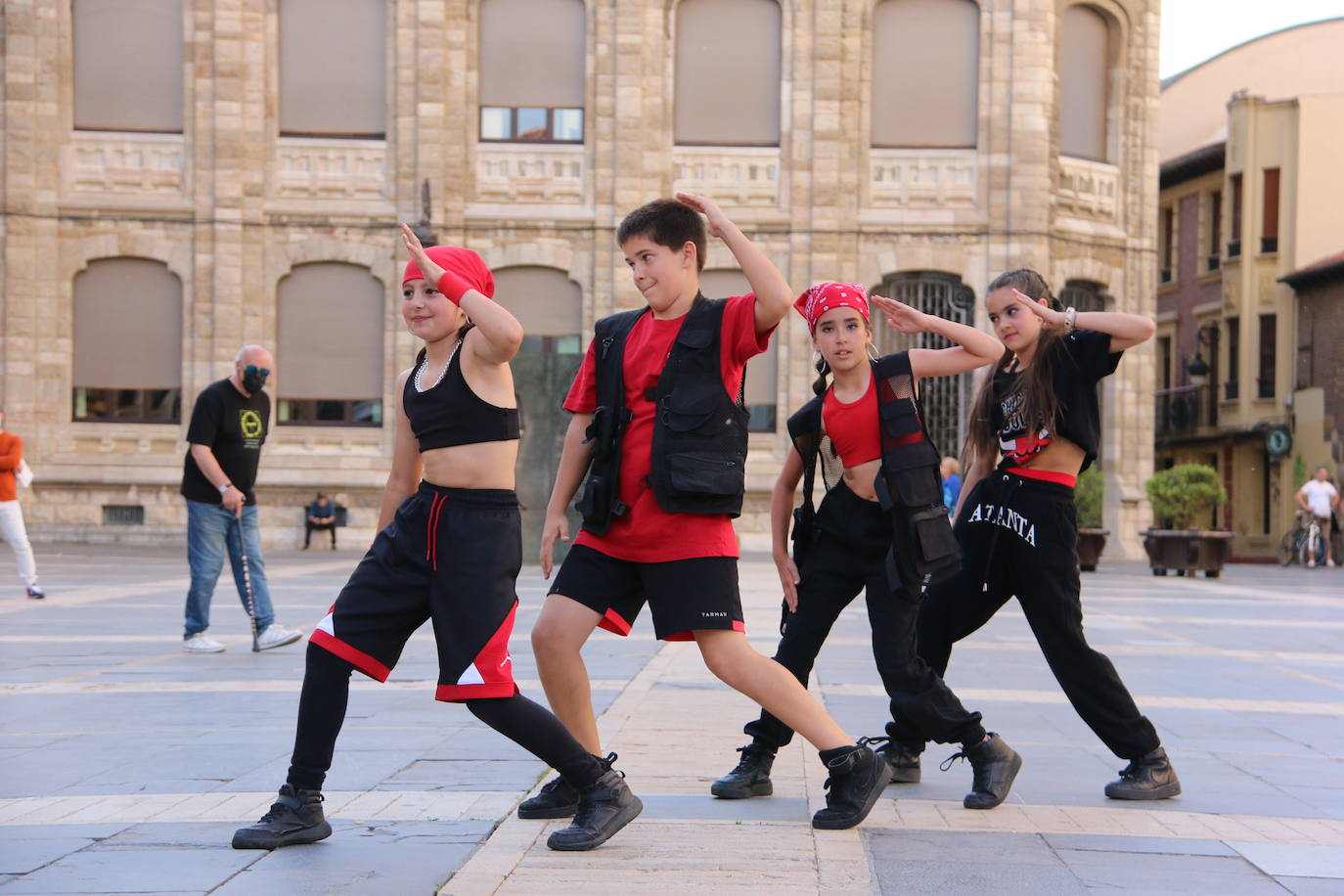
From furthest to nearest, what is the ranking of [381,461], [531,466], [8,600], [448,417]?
[381,461] → [531,466] → [8,600] → [448,417]

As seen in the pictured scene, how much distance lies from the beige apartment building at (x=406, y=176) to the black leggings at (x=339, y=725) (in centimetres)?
2200

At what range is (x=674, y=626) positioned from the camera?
15.7 ft

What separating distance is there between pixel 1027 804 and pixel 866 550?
3.28ft

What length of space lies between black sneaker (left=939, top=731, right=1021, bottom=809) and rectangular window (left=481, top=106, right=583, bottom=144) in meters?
22.9

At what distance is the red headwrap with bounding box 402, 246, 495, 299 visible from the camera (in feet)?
15.8

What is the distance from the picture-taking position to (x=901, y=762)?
577 centimetres

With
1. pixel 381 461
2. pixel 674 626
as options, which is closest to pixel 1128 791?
pixel 674 626

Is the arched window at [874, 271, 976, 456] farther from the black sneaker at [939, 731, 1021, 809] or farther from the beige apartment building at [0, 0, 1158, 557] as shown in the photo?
the black sneaker at [939, 731, 1021, 809]

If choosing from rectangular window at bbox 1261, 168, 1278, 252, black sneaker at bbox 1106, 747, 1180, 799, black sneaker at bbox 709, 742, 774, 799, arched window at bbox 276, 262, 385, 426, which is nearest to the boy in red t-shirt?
black sneaker at bbox 709, 742, 774, 799

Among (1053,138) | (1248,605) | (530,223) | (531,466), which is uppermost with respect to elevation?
(1053,138)

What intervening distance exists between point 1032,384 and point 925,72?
2292 centimetres

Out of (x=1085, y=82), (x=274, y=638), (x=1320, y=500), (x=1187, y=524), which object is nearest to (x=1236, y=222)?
(x=1320, y=500)

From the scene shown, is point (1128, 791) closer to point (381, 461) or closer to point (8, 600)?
point (8, 600)

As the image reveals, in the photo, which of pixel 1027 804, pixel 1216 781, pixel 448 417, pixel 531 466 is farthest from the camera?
pixel 531 466
